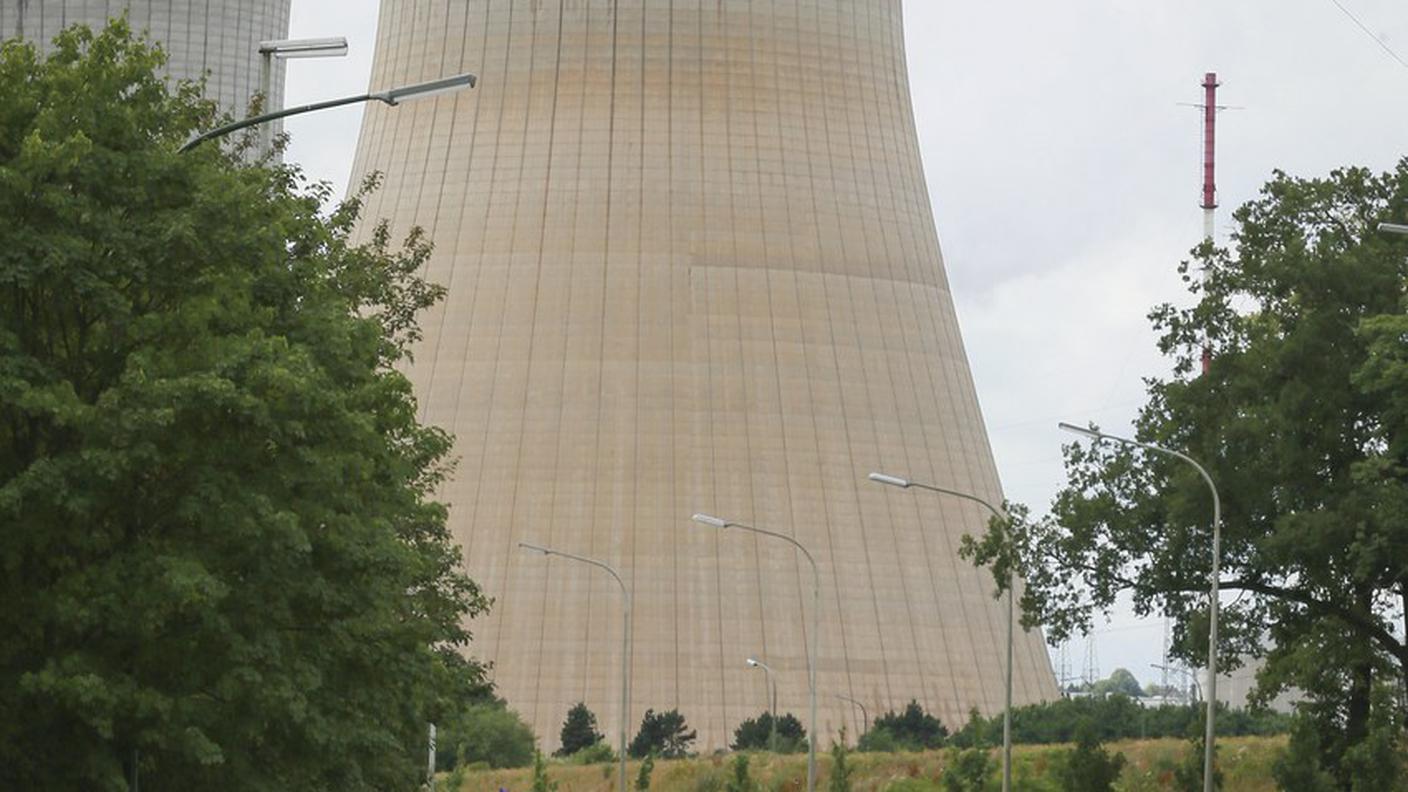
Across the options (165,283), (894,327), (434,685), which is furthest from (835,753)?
(165,283)

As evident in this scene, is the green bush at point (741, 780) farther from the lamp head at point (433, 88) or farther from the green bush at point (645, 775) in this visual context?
the lamp head at point (433, 88)

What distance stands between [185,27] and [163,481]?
29.9 metres

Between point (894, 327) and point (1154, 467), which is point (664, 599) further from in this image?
point (1154, 467)

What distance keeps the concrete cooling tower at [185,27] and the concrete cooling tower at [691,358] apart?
11.5 ft

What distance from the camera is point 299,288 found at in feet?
71.5

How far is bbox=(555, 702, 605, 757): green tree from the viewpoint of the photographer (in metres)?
46.9

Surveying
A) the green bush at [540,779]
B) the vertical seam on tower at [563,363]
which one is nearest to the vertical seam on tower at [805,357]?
the vertical seam on tower at [563,363]

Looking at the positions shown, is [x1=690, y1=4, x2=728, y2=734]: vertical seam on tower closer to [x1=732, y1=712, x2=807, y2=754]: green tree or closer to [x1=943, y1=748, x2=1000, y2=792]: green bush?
[x1=732, y1=712, x2=807, y2=754]: green tree

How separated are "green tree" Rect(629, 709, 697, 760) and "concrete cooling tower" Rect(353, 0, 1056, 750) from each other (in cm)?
21

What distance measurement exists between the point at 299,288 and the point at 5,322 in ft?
8.38

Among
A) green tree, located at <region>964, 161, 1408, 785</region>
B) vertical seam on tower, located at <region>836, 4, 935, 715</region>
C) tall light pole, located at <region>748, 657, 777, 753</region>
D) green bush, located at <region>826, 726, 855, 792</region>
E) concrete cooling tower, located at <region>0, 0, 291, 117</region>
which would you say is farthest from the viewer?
concrete cooling tower, located at <region>0, 0, 291, 117</region>

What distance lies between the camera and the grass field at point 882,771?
1560 inches

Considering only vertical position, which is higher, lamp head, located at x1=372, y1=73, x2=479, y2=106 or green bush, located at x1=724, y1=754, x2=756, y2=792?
green bush, located at x1=724, y1=754, x2=756, y2=792

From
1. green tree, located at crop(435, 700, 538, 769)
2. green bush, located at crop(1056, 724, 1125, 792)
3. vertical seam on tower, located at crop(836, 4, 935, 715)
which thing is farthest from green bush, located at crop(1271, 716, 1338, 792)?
green tree, located at crop(435, 700, 538, 769)
